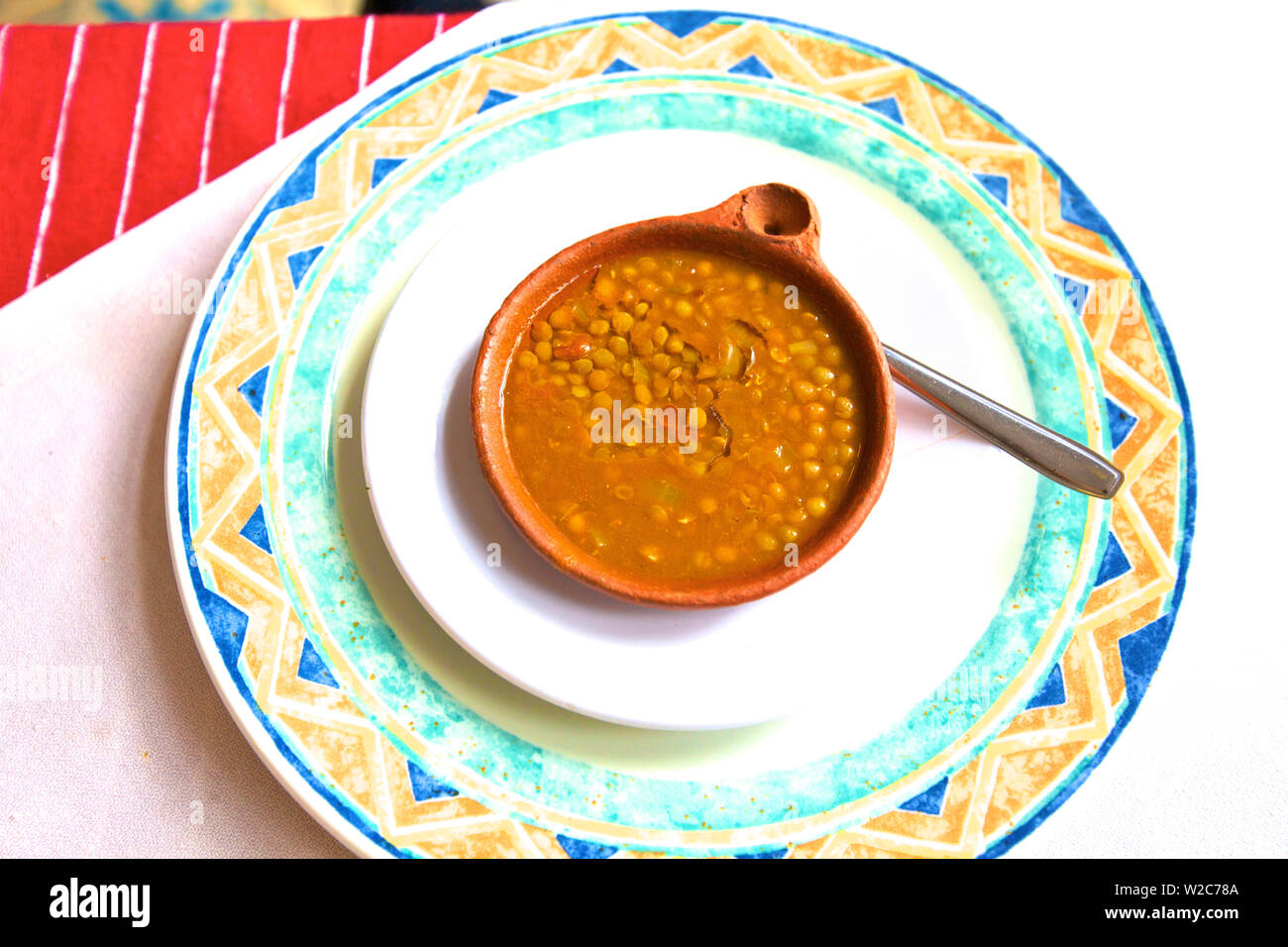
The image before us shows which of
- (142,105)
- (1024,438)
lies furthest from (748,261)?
(142,105)

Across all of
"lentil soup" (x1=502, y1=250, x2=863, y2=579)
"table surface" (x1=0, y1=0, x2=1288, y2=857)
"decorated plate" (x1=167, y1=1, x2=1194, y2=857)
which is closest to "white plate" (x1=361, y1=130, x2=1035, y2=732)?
"decorated plate" (x1=167, y1=1, x2=1194, y2=857)

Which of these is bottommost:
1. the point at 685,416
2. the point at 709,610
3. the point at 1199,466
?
the point at 709,610

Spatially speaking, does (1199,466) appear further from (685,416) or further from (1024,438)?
(685,416)

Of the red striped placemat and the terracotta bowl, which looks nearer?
the terracotta bowl

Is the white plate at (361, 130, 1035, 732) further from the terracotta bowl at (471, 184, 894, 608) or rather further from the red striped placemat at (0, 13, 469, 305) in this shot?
the red striped placemat at (0, 13, 469, 305)

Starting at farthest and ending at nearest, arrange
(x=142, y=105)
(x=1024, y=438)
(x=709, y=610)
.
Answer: (x=142, y=105)
(x=1024, y=438)
(x=709, y=610)
